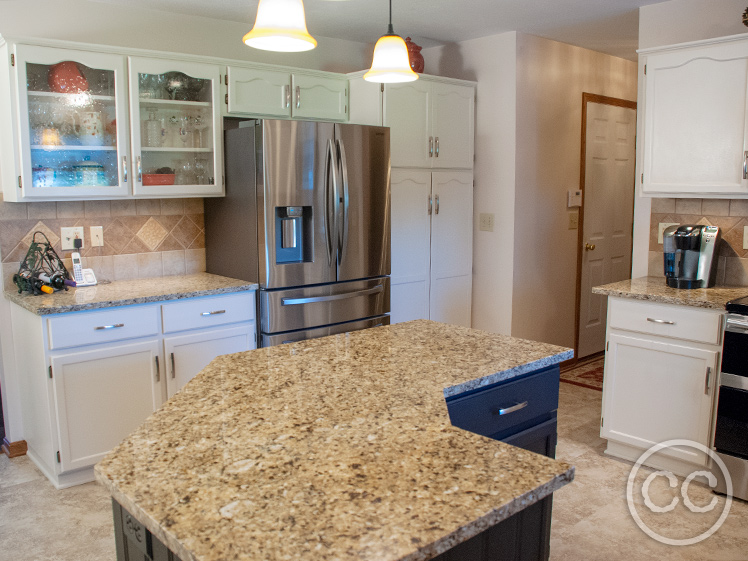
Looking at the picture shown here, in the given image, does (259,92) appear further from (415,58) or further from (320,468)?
(320,468)

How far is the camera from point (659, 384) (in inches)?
121

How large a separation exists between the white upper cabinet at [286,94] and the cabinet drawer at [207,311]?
1.07 metres

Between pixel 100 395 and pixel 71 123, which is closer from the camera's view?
pixel 100 395

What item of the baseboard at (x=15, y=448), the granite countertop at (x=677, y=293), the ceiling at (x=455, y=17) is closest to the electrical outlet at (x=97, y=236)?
the baseboard at (x=15, y=448)

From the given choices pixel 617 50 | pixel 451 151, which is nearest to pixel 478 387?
pixel 451 151

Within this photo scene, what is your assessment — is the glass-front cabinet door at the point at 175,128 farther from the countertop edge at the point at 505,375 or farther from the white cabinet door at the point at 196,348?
the countertop edge at the point at 505,375

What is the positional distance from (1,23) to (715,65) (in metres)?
3.43

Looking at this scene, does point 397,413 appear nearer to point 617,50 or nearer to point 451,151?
point 451,151

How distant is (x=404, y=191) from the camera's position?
406 cm

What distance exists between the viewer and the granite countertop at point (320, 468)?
988mm

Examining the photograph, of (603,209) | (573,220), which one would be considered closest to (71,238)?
(573,220)

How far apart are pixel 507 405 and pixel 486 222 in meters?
2.70

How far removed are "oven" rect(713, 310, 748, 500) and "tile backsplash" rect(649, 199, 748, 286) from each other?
72cm

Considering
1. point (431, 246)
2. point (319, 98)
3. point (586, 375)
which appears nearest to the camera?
point (319, 98)
